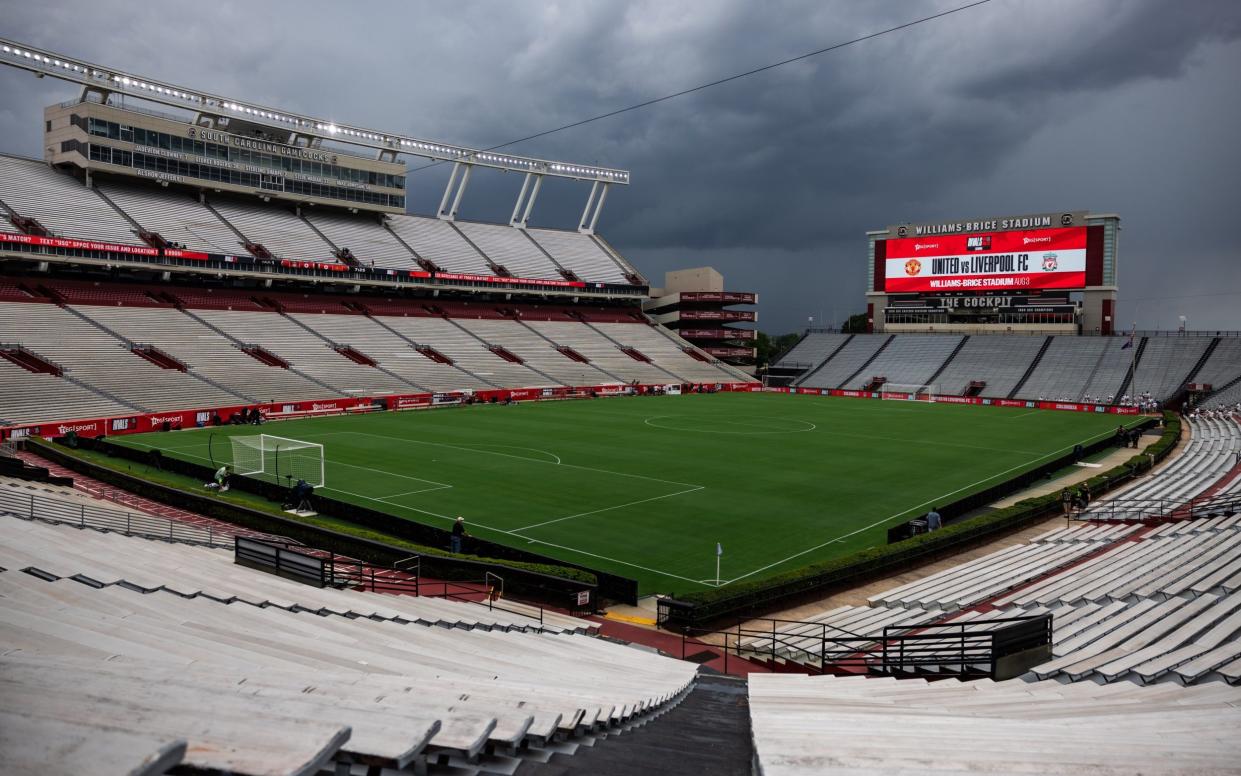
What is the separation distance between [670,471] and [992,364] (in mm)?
62921

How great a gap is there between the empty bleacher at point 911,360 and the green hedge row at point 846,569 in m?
62.1

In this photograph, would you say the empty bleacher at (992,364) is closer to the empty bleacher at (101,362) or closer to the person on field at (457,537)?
the empty bleacher at (101,362)

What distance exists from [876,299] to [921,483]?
227ft

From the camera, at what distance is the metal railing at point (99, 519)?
61.7 ft

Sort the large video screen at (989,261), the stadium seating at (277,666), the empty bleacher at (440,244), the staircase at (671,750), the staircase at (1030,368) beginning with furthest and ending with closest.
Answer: the empty bleacher at (440,244) < the large video screen at (989,261) < the staircase at (1030,368) < the staircase at (671,750) < the stadium seating at (277,666)

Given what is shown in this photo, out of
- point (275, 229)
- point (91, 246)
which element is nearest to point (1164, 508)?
point (91, 246)

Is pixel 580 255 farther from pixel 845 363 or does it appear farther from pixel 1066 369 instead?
pixel 1066 369

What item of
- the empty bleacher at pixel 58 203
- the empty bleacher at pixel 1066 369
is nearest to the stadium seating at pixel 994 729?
the empty bleacher at pixel 58 203

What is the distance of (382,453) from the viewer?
41.1 metres

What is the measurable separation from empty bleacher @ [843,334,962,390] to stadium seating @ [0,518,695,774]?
79.4 meters

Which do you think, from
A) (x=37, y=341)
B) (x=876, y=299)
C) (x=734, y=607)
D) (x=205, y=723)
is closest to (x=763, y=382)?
(x=876, y=299)

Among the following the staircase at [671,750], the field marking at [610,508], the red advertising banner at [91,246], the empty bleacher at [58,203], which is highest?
the empty bleacher at [58,203]

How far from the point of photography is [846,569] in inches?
783

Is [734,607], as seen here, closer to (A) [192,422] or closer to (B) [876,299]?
(A) [192,422]
